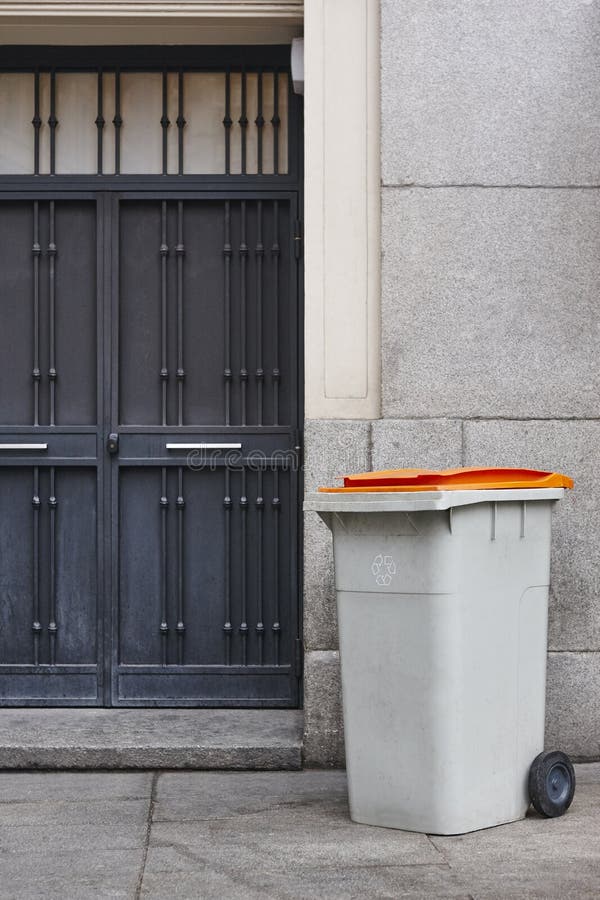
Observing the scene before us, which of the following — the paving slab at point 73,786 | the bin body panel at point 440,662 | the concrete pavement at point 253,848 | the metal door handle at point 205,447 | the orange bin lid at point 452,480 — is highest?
the metal door handle at point 205,447

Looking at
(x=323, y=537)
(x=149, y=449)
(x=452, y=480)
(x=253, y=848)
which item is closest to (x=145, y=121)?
(x=149, y=449)

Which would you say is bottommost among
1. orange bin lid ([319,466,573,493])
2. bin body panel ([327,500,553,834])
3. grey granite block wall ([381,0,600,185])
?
bin body panel ([327,500,553,834])

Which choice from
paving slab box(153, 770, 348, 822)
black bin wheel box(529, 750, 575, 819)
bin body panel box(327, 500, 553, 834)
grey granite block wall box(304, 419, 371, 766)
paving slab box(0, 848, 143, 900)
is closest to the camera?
paving slab box(0, 848, 143, 900)

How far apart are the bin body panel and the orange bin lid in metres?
0.09

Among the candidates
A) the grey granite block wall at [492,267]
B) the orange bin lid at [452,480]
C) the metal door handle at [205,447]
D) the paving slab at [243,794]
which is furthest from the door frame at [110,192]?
the orange bin lid at [452,480]

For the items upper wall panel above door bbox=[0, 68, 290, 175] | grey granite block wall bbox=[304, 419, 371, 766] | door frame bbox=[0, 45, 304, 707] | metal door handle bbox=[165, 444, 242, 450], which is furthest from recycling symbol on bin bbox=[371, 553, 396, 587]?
upper wall panel above door bbox=[0, 68, 290, 175]

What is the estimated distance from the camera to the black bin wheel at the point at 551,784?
428 centimetres

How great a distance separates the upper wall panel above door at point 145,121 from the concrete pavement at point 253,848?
3.10 meters

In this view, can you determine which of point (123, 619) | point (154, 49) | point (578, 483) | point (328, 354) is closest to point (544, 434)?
point (578, 483)

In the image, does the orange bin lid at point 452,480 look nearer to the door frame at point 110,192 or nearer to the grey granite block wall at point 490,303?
the grey granite block wall at point 490,303

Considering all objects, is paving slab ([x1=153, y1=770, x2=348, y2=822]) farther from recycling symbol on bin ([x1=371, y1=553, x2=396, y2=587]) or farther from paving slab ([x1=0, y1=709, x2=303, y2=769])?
recycling symbol on bin ([x1=371, y1=553, x2=396, y2=587])

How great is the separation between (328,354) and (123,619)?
5.79 feet

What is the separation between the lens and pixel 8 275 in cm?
588

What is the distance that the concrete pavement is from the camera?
356 cm
